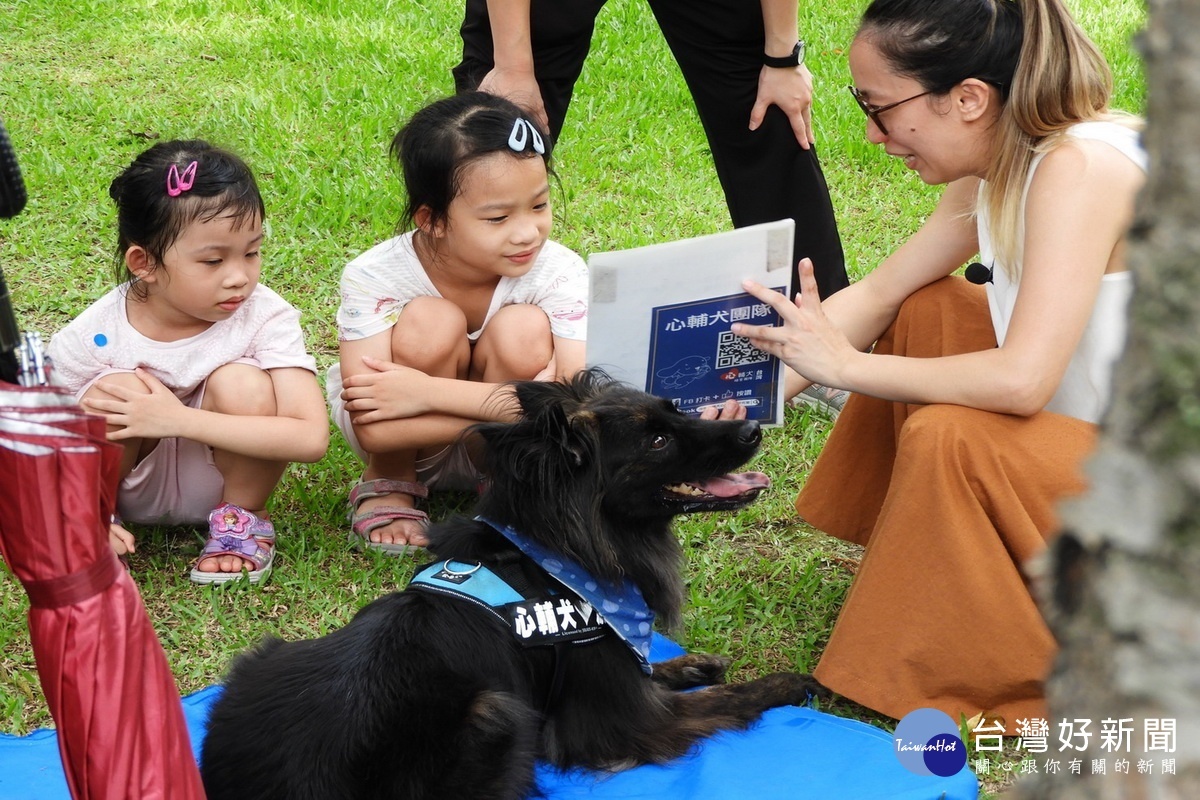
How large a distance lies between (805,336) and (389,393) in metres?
1.31

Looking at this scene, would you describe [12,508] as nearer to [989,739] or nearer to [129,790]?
[129,790]

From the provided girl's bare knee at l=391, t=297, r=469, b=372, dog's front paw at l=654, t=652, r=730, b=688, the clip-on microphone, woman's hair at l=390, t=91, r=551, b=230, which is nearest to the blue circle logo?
dog's front paw at l=654, t=652, r=730, b=688

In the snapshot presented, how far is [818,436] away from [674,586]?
5.43 feet

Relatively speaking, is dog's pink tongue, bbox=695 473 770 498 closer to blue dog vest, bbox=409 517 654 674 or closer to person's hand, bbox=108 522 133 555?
blue dog vest, bbox=409 517 654 674

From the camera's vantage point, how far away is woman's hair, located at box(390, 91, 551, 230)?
342cm

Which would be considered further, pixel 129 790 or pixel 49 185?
pixel 49 185

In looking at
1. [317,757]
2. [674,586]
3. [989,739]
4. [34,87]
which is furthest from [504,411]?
[34,87]

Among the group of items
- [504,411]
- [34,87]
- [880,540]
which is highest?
[34,87]

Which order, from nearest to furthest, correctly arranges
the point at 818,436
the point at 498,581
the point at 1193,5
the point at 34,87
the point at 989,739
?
the point at 1193,5 → the point at 498,581 → the point at 989,739 → the point at 818,436 → the point at 34,87

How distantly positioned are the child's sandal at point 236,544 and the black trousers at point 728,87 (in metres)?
1.87

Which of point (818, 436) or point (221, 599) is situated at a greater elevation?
point (818, 436)

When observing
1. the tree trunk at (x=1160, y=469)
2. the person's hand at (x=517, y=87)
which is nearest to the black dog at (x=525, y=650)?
the person's hand at (x=517, y=87)

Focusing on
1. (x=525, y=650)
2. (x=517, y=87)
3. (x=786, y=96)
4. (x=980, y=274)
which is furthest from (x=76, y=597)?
(x=786, y=96)

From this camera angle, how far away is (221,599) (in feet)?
11.2
